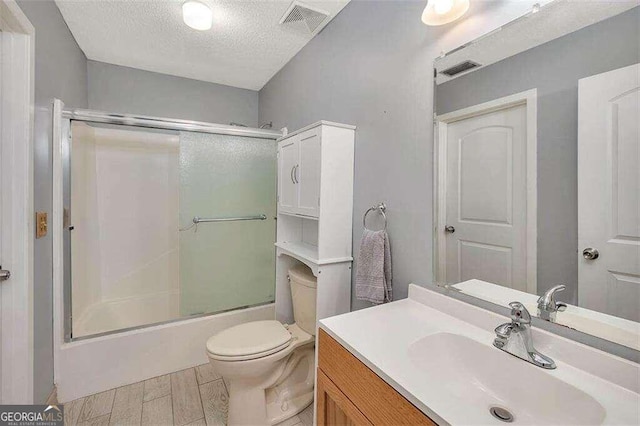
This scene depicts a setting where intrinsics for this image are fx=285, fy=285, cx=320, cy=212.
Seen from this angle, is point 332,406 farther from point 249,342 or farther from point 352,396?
point 249,342

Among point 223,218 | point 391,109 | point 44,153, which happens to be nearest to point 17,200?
point 44,153

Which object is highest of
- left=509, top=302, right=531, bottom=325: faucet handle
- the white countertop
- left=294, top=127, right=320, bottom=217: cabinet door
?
left=294, top=127, right=320, bottom=217: cabinet door

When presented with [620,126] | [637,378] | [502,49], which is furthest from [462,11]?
[637,378]

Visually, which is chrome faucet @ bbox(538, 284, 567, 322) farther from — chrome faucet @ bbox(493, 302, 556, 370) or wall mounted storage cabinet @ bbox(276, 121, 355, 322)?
wall mounted storage cabinet @ bbox(276, 121, 355, 322)

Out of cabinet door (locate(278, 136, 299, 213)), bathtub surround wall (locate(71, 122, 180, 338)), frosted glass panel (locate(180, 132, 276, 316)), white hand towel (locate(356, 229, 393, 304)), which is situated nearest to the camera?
white hand towel (locate(356, 229, 393, 304))

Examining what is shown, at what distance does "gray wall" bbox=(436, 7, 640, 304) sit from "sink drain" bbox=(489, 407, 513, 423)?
14.1 inches

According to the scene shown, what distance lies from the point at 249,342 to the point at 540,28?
174 cm

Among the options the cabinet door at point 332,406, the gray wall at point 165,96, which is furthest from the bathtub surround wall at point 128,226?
the cabinet door at point 332,406

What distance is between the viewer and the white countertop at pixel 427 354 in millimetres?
636

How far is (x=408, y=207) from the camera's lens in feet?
4.25

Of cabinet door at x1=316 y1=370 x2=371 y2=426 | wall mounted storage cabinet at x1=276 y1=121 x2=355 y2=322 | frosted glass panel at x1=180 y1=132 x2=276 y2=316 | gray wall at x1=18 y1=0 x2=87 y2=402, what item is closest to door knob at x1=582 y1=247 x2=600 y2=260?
cabinet door at x1=316 y1=370 x2=371 y2=426

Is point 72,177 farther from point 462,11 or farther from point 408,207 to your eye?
point 462,11

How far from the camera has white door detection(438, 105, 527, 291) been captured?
92 centimetres

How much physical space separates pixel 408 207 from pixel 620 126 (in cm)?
71
